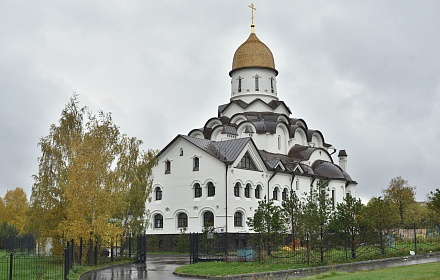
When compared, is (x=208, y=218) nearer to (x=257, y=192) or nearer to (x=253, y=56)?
(x=257, y=192)

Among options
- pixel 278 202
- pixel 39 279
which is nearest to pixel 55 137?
pixel 39 279

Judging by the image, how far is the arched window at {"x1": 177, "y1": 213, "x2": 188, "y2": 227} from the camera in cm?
4525

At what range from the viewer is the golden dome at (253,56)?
183ft

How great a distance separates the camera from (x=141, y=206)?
1261 inches

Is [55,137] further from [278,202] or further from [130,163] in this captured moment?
[278,202]

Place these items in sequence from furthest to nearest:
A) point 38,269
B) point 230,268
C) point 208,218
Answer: point 208,218
point 230,268
point 38,269

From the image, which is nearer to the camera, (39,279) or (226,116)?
(39,279)

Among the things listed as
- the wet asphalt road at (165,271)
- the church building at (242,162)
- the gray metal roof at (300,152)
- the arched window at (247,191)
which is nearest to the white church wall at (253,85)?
the church building at (242,162)

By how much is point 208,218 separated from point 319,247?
19.5 m

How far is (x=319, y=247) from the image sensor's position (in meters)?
25.3

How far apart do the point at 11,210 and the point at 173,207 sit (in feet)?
122

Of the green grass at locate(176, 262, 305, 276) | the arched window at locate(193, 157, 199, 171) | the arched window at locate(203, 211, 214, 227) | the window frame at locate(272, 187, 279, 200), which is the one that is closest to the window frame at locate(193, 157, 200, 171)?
the arched window at locate(193, 157, 199, 171)

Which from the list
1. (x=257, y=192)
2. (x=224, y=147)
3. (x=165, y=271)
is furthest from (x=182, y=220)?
(x=165, y=271)

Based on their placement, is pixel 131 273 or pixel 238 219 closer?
pixel 131 273
